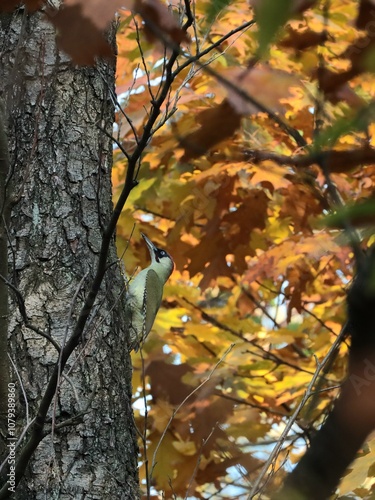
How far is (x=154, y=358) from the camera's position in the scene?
434 centimetres

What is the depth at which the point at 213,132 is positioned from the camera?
1.30 meters

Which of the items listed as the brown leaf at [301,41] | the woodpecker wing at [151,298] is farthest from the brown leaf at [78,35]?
the woodpecker wing at [151,298]

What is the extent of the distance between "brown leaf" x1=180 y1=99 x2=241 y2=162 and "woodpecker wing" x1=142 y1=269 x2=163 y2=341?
2.55 metres

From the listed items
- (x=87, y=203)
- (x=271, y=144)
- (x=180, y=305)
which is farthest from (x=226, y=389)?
(x=87, y=203)

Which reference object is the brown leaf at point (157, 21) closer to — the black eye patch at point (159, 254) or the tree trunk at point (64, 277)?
the tree trunk at point (64, 277)

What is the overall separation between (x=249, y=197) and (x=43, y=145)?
1.71m

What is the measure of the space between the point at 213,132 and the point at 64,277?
4.70 ft

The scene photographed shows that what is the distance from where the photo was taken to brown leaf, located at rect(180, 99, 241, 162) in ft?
3.94

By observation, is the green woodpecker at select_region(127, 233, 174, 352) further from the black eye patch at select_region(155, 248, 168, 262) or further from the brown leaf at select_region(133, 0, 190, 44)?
the brown leaf at select_region(133, 0, 190, 44)

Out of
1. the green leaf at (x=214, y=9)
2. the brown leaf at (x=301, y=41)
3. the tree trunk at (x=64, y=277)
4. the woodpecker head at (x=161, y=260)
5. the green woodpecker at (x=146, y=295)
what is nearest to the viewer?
the green leaf at (x=214, y=9)

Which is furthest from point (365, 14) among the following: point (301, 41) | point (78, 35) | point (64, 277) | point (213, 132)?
point (64, 277)

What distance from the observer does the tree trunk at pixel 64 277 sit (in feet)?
7.82

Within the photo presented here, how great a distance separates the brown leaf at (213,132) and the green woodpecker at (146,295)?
7.66 ft

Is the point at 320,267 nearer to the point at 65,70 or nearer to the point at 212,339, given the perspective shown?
the point at 212,339
